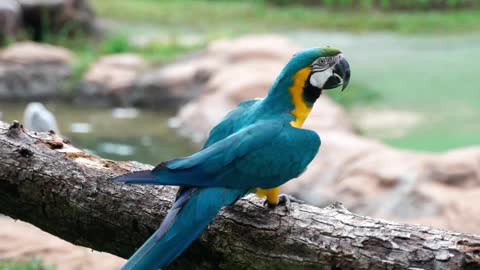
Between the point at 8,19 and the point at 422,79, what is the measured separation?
4092 millimetres

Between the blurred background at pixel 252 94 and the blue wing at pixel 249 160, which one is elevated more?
the blurred background at pixel 252 94

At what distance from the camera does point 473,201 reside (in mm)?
3684

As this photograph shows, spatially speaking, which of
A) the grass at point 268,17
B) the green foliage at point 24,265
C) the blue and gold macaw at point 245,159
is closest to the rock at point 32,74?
the grass at point 268,17

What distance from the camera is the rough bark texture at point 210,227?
1.49 metres

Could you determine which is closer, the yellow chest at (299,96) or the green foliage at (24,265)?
the yellow chest at (299,96)

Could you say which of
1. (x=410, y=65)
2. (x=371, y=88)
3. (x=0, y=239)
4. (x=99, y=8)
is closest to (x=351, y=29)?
(x=410, y=65)

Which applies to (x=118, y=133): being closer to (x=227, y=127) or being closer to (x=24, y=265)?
(x=24, y=265)

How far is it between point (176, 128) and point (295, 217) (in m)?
4.58

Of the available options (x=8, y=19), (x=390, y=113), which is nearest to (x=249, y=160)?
(x=390, y=113)

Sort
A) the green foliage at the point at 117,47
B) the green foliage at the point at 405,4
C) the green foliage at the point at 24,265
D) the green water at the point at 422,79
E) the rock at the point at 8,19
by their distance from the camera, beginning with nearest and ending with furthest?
the green foliage at the point at 24,265 → the green water at the point at 422,79 → the rock at the point at 8,19 → the green foliage at the point at 117,47 → the green foliage at the point at 405,4

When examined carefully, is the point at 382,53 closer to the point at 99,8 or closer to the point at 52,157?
the point at 99,8

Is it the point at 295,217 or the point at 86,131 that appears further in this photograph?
the point at 86,131

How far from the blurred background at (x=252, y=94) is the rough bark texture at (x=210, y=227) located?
1487 millimetres

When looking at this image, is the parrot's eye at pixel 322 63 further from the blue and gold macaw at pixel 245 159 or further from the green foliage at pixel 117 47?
the green foliage at pixel 117 47
